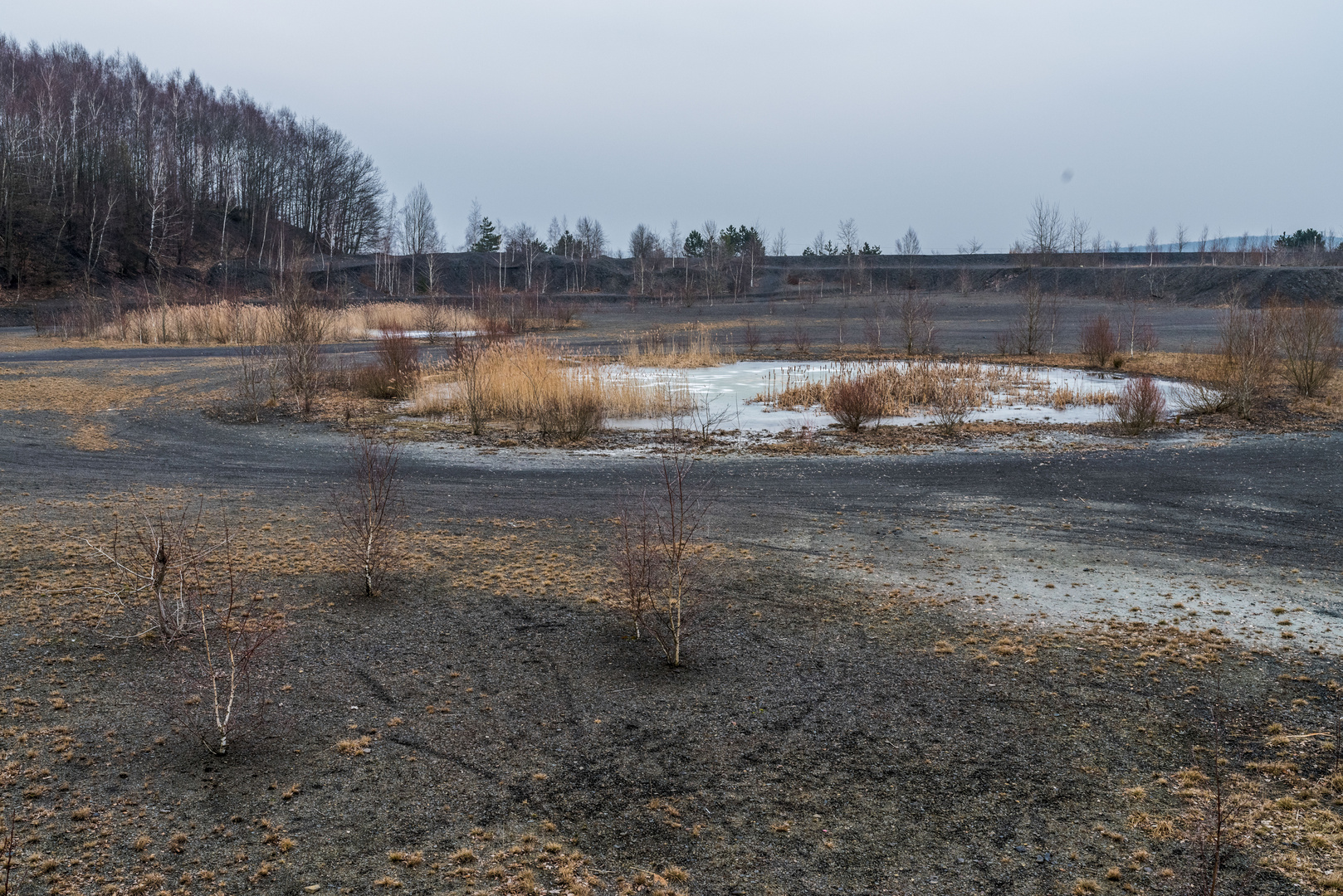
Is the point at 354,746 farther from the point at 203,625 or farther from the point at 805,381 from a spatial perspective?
the point at 805,381

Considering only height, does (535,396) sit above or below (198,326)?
below

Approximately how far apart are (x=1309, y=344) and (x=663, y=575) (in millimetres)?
18114

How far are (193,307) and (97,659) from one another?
3158 centimetres

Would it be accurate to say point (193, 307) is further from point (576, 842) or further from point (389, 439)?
point (576, 842)

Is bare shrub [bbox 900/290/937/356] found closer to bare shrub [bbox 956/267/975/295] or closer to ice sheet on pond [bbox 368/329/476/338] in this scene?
ice sheet on pond [bbox 368/329/476/338]

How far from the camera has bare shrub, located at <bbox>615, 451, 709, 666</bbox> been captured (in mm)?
5777

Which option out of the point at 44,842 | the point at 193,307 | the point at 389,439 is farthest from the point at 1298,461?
the point at 193,307

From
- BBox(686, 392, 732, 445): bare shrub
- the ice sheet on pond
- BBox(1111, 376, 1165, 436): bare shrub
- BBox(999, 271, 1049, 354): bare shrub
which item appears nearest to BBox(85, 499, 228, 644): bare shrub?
BBox(686, 392, 732, 445): bare shrub

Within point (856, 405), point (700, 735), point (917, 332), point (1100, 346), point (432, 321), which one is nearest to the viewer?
point (700, 735)

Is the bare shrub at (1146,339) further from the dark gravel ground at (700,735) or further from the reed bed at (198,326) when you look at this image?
the dark gravel ground at (700,735)

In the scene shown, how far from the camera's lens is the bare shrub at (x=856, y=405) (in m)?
15.2

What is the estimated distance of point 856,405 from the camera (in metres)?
15.2

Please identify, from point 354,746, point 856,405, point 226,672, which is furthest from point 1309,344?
point 226,672

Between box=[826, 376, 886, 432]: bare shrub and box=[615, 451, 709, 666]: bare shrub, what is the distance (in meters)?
6.84
